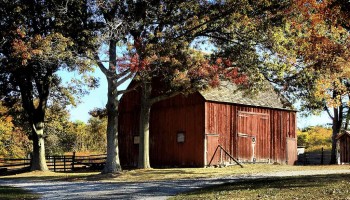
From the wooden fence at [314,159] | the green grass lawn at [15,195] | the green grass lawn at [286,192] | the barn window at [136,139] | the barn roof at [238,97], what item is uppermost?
the barn roof at [238,97]

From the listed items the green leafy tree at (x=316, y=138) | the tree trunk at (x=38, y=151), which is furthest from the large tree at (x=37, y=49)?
the green leafy tree at (x=316, y=138)

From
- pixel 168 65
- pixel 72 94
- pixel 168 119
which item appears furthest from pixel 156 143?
pixel 168 65

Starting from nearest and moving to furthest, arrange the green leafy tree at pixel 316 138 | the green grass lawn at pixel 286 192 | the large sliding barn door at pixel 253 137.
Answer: the green grass lawn at pixel 286 192, the large sliding barn door at pixel 253 137, the green leafy tree at pixel 316 138

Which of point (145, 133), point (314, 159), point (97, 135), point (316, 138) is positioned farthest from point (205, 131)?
point (316, 138)

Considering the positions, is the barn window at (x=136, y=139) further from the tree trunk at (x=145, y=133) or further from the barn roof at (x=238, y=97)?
the barn roof at (x=238, y=97)

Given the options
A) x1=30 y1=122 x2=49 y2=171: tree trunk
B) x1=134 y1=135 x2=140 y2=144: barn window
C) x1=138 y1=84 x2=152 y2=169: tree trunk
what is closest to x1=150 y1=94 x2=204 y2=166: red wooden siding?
x1=134 y1=135 x2=140 y2=144: barn window

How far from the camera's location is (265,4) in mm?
25828

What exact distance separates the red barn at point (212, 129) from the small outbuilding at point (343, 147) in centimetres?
509

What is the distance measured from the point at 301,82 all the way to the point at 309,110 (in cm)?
1406

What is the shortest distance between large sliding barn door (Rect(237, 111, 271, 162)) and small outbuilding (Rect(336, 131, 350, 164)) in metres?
8.68

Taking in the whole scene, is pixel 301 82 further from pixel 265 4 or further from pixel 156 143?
pixel 156 143

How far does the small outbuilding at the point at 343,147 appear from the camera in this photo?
42812 millimetres

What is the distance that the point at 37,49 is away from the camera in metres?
24.7

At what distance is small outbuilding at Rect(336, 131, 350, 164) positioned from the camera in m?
42.8
